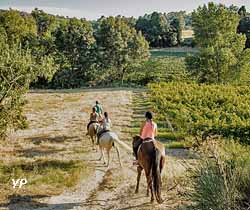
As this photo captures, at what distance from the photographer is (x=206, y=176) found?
27.3 ft

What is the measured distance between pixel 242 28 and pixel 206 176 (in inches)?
3152

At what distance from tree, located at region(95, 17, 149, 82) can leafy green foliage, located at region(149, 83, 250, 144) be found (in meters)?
15.8

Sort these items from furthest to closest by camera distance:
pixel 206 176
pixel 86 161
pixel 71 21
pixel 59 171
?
pixel 71 21 < pixel 86 161 < pixel 59 171 < pixel 206 176

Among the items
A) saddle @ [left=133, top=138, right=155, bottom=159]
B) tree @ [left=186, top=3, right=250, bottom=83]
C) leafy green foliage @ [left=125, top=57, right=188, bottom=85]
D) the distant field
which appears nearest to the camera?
saddle @ [left=133, top=138, right=155, bottom=159]

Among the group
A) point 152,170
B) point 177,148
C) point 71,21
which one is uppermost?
point 71,21

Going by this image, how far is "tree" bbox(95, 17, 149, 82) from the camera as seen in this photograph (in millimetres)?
55969

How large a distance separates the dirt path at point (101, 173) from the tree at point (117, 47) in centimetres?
2365

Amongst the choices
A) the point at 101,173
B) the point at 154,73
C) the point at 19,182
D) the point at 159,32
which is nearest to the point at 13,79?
the point at 19,182

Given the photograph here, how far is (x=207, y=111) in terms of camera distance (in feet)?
92.3

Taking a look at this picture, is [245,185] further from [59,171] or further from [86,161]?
[86,161]

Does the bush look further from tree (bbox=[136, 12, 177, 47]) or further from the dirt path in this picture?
tree (bbox=[136, 12, 177, 47])

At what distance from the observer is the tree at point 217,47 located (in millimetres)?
49812

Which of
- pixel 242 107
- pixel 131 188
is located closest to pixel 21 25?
pixel 242 107

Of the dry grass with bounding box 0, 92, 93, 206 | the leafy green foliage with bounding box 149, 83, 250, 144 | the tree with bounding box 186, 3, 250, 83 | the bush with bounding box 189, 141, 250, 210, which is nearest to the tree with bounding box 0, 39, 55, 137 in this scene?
the dry grass with bounding box 0, 92, 93, 206
